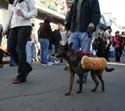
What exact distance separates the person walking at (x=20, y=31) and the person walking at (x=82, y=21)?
0.88 meters

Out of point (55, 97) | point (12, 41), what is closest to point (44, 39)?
point (12, 41)

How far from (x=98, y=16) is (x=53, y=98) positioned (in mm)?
2283

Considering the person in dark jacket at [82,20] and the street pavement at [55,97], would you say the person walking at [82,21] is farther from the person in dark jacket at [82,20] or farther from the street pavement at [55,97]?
the street pavement at [55,97]

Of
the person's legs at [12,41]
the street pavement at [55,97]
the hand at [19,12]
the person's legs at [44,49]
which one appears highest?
the hand at [19,12]

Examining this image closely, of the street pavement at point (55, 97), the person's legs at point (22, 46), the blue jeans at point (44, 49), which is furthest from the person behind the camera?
the blue jeans at point (44, 49)

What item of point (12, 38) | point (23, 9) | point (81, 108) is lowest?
point (81, 108)

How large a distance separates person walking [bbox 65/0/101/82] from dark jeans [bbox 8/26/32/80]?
0.97m

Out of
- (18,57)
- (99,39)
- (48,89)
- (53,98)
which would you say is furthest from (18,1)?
(99,39)

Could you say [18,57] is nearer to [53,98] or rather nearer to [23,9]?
[23,9]

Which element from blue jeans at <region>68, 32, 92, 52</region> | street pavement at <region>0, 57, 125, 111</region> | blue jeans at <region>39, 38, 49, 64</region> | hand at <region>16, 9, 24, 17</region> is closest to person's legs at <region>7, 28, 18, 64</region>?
hand at <region>16, 9, 24, 17</region>

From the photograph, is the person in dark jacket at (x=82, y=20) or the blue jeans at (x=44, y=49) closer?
the person in dark jacket at (x=82, y=20)

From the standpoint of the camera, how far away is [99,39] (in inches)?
942

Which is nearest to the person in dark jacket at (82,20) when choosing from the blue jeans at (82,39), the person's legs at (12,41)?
the blue jeans at (82,39)

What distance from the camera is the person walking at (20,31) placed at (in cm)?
980
